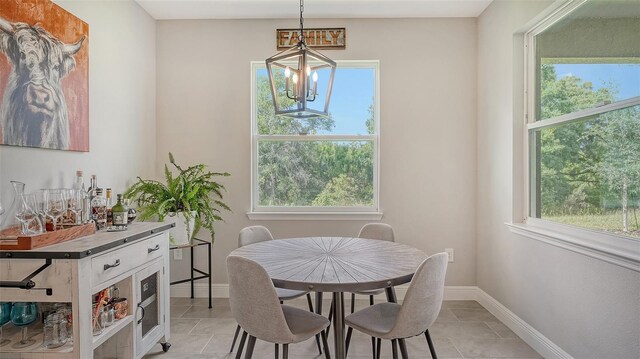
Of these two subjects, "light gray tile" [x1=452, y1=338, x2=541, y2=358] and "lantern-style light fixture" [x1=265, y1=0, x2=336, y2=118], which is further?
"light gray tile" [x1=452, y1=338, x2=541, y2=358]

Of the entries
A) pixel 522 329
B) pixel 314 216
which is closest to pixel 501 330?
pixel 522 329

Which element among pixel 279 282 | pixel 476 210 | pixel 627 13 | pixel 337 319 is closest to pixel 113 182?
pixel 279 282

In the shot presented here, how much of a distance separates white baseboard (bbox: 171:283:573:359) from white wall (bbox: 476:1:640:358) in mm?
49

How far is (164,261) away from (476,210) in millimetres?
2840

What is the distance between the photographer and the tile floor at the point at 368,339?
2342 mm

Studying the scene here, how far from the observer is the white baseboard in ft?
7.42

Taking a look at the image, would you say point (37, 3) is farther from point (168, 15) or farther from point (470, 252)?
point (470, 252)

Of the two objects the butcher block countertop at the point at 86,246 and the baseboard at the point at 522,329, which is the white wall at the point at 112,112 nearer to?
the butcher block countertop at the point at 86,246

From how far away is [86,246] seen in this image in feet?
5.37

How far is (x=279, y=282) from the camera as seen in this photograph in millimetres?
1598

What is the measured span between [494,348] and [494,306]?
64 centimetres

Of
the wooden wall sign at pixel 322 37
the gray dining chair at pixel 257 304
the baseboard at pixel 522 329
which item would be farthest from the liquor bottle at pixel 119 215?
the baseboard at pixel 522 329

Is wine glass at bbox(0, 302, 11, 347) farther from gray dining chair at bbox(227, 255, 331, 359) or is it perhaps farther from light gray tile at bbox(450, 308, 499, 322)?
light gray tile at bbox(450, 308, 499, 322)

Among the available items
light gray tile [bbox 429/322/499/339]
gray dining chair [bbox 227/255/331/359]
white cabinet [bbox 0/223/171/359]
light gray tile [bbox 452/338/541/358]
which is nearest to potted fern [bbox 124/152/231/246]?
white cabinet [bbox 0/223/171/359]
